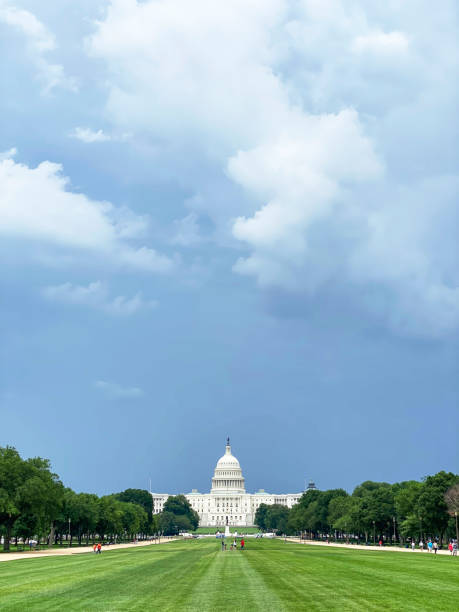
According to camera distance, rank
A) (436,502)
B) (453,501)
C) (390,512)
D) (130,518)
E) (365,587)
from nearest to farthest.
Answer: (365,587) → (453,501) → (436,502) → (390,512) → (130,518)

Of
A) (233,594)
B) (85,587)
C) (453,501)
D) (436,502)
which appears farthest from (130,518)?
(233,594)

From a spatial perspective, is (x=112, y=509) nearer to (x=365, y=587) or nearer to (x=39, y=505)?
(x=39, y=505)

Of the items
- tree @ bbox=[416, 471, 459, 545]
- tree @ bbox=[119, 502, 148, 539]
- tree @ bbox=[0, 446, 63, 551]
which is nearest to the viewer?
tree @ bbox=[0, 446, 63, 551]

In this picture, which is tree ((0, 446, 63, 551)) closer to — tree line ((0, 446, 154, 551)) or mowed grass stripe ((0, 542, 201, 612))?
tree line ((0, 446, 154, 551))

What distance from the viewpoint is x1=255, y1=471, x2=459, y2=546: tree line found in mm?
99500

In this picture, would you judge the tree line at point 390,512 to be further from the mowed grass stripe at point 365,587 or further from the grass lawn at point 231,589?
the grass lawn at point 231,589

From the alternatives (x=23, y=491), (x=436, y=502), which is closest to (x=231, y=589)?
(x=23, y=491)

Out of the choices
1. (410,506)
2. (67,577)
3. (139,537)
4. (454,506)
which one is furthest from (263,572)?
(139,537)

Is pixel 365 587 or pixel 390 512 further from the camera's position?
pixel 390 512

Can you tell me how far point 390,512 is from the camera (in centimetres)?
12525

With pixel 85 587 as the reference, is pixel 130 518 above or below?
below

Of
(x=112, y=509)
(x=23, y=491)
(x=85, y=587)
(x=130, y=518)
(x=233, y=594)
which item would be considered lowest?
(x=130, y=518)

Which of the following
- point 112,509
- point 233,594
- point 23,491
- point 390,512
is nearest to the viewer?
point 233,594

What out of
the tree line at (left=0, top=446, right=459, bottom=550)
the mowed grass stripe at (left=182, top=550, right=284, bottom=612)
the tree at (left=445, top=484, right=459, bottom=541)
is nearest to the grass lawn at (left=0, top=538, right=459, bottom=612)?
the mowed grass stripe at (left=182, top=550, right=284, bottom=612)
